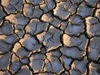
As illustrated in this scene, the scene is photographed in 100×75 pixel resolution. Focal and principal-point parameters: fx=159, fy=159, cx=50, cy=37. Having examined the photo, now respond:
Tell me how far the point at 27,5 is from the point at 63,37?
60 centimetres

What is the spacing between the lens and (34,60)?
1.67m

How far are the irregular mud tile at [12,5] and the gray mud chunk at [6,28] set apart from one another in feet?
0.51

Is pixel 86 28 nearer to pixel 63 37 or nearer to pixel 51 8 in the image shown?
pixel 63 37

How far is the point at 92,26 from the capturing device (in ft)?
5.81

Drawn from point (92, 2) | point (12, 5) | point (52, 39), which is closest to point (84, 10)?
point (92, 2)

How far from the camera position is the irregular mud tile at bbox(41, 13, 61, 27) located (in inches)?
72.4

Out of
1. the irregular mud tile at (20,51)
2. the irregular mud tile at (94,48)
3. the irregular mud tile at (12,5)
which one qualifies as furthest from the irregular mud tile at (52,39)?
the irregular mud tile at (12,5)

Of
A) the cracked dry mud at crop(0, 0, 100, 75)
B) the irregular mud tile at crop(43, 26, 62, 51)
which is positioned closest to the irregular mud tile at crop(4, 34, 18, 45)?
the cracked dry mud at crop(0, 0, 100, 75)

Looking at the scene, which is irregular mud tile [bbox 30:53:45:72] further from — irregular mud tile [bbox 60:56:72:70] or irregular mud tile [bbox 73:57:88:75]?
irregular mud tile [bbox 73:57:88:75]

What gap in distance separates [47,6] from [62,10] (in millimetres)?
191

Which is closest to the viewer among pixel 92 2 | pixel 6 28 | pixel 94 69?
→ pixel 94 69

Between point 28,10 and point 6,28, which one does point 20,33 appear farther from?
point 28,10

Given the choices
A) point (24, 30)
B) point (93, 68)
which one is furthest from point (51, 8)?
point (93, 68)

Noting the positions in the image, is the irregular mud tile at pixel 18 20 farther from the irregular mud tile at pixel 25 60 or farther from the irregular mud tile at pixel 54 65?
the irregular mud tile at pixel 54 65
